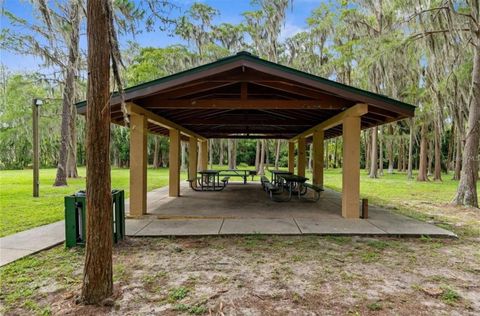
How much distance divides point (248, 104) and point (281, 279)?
12.2 feet

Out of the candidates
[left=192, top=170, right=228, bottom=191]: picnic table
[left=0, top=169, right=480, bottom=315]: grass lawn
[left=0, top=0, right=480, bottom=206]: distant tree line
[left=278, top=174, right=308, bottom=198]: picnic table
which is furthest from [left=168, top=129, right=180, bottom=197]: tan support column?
[left=0, top=169, right=480, bottom=315]: grass lawn

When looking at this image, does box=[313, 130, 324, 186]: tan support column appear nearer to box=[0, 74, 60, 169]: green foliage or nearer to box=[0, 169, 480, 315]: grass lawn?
box=[0, 169, 480, 315]: grass lawn

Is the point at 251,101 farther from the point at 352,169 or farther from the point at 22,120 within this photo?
the point at 22,120

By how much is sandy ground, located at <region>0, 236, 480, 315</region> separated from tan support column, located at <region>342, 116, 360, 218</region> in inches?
66.2

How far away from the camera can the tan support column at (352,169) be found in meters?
6.57

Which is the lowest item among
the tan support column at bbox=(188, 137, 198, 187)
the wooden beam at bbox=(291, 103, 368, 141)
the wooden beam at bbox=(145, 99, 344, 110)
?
the tan support column at bbox=(188, 137, 198, 187)

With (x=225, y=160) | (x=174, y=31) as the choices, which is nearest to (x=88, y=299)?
(x=174, y=31)

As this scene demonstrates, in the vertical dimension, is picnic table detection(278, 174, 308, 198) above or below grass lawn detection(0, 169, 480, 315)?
above

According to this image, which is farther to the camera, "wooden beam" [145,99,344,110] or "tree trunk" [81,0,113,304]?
"wooden beam" [145,99,344,110]

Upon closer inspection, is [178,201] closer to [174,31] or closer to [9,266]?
[9,266]

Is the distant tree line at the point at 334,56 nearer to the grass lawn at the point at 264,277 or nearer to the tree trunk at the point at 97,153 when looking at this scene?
the tree trunk at the point at 97,153

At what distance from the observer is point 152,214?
6828 millimetres

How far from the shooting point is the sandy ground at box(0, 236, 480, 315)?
9.14 ft

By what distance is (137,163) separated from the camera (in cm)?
648
